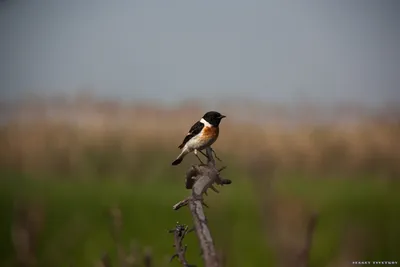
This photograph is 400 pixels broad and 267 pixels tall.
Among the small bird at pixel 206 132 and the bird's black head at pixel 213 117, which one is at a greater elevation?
the bird's black head at pixel 213 117

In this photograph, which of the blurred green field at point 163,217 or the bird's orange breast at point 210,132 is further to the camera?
the blurred green field at point 163,217

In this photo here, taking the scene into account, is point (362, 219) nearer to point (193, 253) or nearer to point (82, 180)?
point (193, 253)

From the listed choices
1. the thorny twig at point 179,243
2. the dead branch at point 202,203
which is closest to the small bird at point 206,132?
the dead branch at point 202,203

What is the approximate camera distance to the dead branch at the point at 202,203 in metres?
0.76

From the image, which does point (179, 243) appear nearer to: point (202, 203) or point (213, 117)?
point (202, 203)

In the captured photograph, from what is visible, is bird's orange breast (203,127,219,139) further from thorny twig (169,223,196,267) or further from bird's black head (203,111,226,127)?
thorny twig (169,223,196,267)

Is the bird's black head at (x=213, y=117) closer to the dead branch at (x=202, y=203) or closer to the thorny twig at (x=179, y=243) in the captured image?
A: the dead branch at (x=202, y=203)

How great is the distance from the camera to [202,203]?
98cm

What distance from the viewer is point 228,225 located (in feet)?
9.11

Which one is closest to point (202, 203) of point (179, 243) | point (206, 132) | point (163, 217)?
point (179, 243)

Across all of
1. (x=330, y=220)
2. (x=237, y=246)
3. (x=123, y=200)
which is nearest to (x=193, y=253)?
(x=237, y=246)

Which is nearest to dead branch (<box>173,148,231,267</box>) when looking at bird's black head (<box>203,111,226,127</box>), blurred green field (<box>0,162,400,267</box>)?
bird's black head (<box>203,111,226,127</box>)

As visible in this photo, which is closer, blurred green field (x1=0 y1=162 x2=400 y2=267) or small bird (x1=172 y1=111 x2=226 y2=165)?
small bird (x1=172 y1=111 x2=226 y2=165)

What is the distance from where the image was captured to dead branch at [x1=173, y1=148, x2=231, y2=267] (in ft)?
2.51
